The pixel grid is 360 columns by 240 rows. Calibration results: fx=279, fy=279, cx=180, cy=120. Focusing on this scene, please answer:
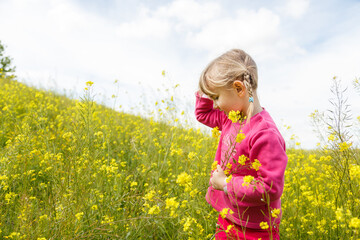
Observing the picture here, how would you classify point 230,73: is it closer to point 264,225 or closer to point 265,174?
point 265,174

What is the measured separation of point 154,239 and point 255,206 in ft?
3.47

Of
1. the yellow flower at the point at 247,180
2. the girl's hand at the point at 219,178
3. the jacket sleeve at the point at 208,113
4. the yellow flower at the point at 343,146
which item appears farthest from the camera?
the jacket sleeve at the point at 208,113

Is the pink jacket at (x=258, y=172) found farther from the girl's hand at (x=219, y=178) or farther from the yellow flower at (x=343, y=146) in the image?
the yellow flower at (x=343, y=146)

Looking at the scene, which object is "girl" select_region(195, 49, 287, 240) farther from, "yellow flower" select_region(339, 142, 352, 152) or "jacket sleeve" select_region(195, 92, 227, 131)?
"yellow flower" select_region(339, 142, 352, 152)

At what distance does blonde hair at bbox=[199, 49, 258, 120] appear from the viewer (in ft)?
5.55

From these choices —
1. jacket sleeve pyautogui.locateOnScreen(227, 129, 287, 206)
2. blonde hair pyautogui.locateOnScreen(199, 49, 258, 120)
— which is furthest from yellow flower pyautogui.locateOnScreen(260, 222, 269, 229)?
blonde hair pyautogui.locateOnScreen(199, 49, 258, 120)

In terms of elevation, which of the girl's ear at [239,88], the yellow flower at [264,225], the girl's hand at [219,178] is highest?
the girl's ear at [239,88]

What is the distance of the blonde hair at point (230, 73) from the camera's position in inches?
66.6

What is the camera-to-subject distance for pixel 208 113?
2215 mm

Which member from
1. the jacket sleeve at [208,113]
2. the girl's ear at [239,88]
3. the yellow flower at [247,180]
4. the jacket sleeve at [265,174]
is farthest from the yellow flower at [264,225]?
the jacket sleeve at [208,113]

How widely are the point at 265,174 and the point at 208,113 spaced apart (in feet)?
2.83

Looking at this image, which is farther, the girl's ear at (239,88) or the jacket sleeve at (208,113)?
the jacket sleeve at (208,113)

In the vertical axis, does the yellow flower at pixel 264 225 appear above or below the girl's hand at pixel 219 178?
below

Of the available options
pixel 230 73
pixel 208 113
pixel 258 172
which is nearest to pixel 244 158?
pixel 258 172
